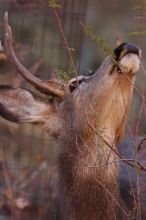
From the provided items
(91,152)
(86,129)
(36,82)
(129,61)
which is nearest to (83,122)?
(86,129)

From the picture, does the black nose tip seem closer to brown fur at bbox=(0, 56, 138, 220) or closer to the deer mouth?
the deer mouth

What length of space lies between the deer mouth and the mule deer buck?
154 millimetres

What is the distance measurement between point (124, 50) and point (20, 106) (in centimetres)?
82

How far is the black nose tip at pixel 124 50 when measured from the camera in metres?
4.64

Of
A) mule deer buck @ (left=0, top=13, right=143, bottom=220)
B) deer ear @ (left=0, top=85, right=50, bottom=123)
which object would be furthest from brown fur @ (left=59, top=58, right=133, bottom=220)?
deer ear @ (left=0, top=85, right=50, bottom=123)

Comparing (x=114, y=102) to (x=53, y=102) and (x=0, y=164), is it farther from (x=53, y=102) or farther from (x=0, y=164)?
(x=0, y=164)

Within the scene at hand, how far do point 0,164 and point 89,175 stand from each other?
12.5 ft

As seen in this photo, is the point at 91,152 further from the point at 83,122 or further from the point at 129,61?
the point at 129,61

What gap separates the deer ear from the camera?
5.16 meters

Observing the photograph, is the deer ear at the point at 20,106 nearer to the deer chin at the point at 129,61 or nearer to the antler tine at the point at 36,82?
the antler tine at the point at 36,82

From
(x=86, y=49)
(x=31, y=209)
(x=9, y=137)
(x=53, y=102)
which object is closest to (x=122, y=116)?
(x=53, y=102)

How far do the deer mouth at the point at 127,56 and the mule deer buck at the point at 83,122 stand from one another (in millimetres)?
154

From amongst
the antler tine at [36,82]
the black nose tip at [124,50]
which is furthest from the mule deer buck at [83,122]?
the black nose tip at [124,50]

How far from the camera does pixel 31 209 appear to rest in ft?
27.1
